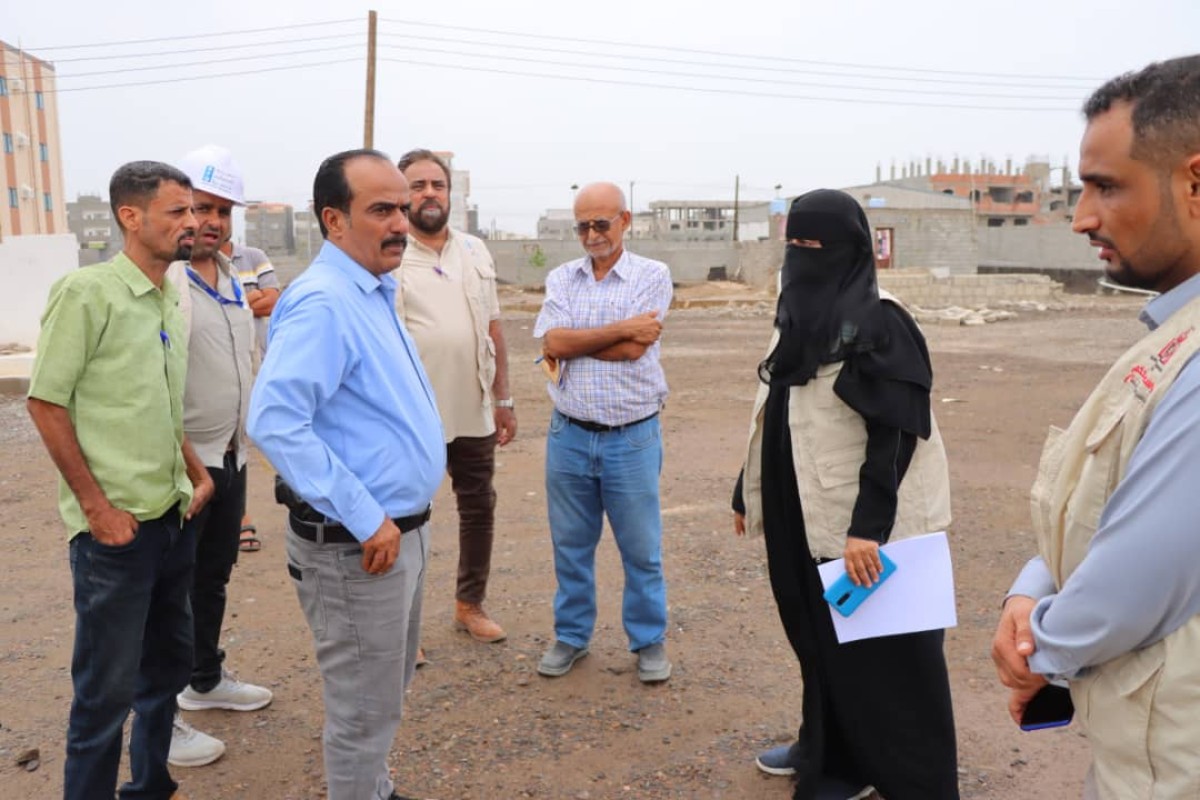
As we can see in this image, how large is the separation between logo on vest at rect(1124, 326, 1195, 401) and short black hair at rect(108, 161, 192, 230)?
267 centimetres

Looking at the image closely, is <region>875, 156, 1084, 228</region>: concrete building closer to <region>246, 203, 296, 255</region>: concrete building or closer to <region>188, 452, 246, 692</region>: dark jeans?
<region>246, 203, 296, 255</region>: concrete building

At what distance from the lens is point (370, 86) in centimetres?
2011

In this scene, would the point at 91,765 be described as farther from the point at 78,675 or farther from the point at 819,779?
the point at 819,779

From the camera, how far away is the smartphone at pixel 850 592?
2.87 meters

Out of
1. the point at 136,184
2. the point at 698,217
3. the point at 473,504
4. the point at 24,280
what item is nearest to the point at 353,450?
the point at 136,184

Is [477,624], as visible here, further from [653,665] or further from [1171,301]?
[1171,301]

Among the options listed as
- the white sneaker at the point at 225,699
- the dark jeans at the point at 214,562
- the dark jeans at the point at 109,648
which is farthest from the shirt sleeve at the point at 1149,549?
the white sneaker at the point at 225,699

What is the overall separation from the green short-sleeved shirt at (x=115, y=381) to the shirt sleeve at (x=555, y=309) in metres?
1.70

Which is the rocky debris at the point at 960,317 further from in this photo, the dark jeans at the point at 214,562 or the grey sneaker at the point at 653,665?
the dark jeans at the point at 214,562

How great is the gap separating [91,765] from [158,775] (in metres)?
0.33

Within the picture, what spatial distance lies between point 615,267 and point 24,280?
14970 mm

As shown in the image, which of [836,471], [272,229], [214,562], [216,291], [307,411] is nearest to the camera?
[307,411]

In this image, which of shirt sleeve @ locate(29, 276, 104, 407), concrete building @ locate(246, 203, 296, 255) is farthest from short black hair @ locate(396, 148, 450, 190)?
concrete building @ locate(246, 203, 296, 255)

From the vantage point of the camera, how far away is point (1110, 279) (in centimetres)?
166
